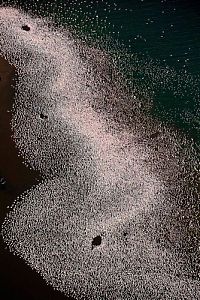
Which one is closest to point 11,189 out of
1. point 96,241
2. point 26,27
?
point 96,241

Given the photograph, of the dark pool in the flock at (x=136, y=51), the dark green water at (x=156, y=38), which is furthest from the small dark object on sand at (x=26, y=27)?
the dark green water at (x=156, y=38)

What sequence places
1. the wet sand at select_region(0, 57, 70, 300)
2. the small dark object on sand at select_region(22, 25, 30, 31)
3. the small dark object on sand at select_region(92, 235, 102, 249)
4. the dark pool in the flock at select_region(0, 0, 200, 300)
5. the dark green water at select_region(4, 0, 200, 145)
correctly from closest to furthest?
the wet sand at select_region(0, 57, 70, 300) → the dark pool in the flock at select_region(0, 0, 200, 300) → the small dark object on sand at select_region(92, 235, 102, 249) → the dark green water at select_region(4, 0, 200, 145) → the small dark object on sand at select_region(22, 25, 30, 31)

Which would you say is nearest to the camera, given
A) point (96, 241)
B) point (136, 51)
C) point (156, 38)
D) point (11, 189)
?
point (96, 241)

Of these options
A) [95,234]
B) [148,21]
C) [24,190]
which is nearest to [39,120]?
[24,190]

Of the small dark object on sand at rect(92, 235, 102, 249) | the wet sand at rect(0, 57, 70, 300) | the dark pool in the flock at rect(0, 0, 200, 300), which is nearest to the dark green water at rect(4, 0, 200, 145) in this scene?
the dark pool in the flock at rect(0, 0, 200, 300)

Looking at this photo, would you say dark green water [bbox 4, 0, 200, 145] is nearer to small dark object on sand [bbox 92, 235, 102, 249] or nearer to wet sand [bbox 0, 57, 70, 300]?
wet sand [bbox 0, 57, 70, 300]

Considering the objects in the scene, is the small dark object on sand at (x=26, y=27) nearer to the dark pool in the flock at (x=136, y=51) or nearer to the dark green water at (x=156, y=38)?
the dark pool in the flock at (x=136, y=51)

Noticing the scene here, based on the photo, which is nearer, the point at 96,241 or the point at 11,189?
the point at 96,241

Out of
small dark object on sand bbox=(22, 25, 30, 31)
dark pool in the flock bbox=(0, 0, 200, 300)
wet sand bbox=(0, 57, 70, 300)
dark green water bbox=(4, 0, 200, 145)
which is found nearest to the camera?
wet sand bbox=(0, 57, 70, 300)

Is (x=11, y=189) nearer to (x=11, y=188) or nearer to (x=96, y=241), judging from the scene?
(x=11, y=188)
